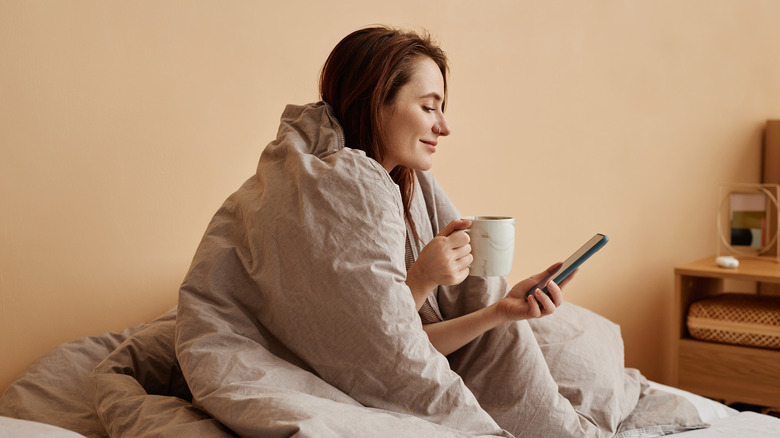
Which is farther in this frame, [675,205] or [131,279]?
[675,205]

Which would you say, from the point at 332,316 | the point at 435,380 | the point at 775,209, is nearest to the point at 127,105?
the point at 332,316

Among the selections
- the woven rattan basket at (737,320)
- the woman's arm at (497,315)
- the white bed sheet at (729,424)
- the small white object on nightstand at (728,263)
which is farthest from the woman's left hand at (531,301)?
the small white object on nightstand at (728,263)

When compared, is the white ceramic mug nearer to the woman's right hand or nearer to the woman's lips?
the woman's right hand

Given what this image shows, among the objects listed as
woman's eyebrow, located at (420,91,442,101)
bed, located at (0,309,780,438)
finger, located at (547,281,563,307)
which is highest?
woman's eyebrow, located at (420,91,442,101)

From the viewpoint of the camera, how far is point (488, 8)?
84.2 inches

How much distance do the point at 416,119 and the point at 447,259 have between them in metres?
0.27

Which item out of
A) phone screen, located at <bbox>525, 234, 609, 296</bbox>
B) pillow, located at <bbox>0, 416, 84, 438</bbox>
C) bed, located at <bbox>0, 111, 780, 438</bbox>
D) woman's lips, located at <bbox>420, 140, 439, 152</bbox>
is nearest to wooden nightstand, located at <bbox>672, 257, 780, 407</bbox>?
bed, located at <bbox>0, 111, 780, 438</bbox>

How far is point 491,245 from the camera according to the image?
3.74 ft

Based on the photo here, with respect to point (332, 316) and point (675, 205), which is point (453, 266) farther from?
point (675, 205)

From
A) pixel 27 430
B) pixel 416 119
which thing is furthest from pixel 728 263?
pixel 27 430

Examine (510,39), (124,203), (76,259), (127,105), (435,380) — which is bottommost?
(435,380)

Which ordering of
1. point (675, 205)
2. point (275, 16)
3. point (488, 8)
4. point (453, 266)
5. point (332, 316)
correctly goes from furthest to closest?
point (675, 205)
point (488, 8)
point (275, 16)
point (453, 266)
point (332, 316)

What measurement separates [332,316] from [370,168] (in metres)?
0.22

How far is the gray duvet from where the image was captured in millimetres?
971
